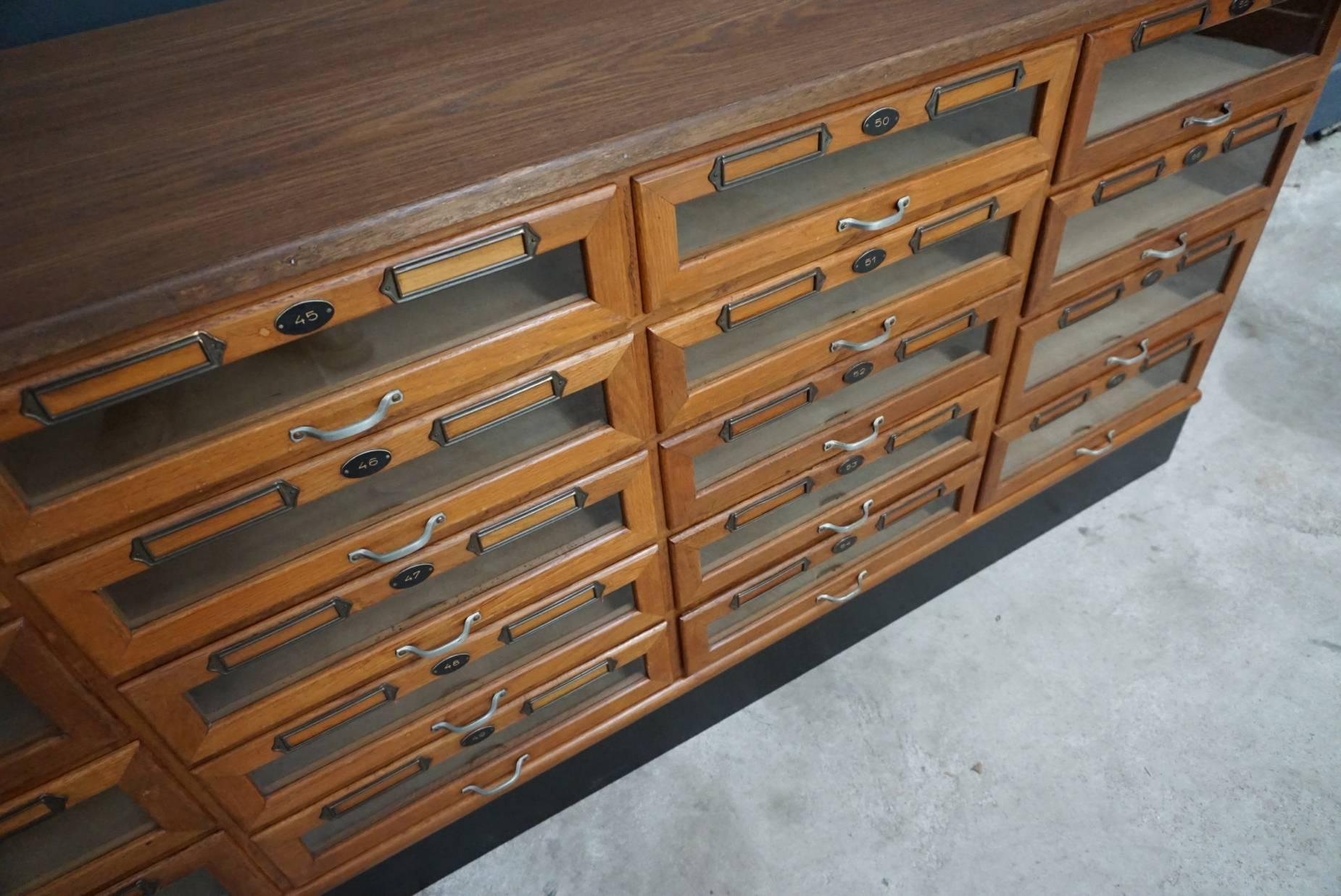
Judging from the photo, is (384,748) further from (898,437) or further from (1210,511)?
(1210,511)

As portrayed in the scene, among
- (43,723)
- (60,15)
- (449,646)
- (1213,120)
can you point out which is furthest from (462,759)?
(1213,120)

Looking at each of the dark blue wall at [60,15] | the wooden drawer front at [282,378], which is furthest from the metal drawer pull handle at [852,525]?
Result: the dark blue wall at [60,15]

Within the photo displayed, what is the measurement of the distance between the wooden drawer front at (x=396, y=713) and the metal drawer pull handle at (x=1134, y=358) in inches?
35.0

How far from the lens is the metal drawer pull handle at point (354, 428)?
817 mm

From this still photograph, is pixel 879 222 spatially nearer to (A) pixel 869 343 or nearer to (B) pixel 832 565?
(A) pixel 869 343

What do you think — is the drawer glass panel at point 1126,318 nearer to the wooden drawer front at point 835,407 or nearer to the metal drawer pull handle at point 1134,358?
the metal drawer pull handle at point 1134,358

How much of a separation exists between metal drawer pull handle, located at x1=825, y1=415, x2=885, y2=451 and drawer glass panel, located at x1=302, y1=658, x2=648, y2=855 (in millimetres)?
434

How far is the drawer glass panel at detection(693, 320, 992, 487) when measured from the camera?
121 centimetres

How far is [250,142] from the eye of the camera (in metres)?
0.86

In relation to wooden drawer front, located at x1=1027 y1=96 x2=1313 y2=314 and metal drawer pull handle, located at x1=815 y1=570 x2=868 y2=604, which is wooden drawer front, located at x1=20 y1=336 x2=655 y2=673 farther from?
wooden drawer front, located at x1=1027 y1=96 x2=1313 y2=314

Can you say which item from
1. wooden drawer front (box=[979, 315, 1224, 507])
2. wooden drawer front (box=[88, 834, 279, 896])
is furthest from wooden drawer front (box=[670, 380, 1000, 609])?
wooden drawer front (box=[88, 834, 279, 896])

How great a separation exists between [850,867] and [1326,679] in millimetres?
916

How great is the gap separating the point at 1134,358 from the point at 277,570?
4.61 feet

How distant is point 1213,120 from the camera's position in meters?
1.26
